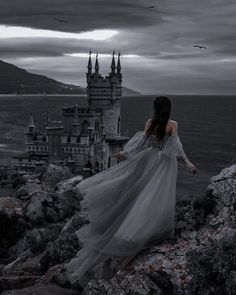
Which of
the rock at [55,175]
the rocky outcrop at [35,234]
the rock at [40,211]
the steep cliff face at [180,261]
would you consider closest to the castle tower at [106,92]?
the rock at [55,175]

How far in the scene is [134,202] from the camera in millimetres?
7855

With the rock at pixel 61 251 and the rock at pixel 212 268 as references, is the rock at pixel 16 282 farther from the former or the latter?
the rock at pixel 212 268

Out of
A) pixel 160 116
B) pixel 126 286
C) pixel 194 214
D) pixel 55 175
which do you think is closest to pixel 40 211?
pixel 194 214

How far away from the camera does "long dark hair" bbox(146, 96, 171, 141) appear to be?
7.72 m

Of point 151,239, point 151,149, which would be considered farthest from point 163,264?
point 151,149

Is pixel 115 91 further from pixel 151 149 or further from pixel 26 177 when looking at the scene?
pixel 151 149

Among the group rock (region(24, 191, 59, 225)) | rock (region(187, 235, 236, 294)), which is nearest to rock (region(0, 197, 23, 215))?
rock (region(24, 191, 59, 225))

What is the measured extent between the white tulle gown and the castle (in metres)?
56.7

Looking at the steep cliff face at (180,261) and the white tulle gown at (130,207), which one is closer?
the steep cliff face at (180,261)

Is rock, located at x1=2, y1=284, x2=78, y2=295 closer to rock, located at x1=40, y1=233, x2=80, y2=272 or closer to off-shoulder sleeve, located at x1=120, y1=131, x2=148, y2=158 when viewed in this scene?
rock, located at x1=40, y1=233, x2=80, y2=272

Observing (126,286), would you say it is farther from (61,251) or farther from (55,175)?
(55,175)

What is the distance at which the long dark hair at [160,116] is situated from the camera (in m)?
7.72

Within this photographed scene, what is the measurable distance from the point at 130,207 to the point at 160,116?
1467 millimetres

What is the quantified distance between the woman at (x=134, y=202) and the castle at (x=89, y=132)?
56.7m
